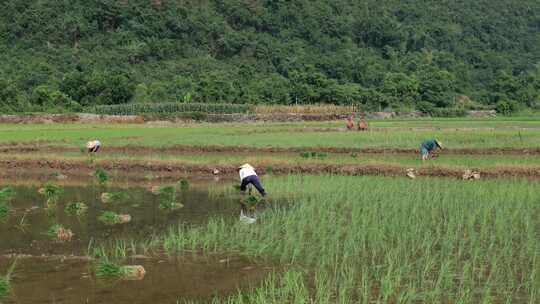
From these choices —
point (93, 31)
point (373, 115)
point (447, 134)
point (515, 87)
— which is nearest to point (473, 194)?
point (447, 134)

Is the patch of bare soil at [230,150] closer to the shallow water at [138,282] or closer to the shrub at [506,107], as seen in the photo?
the shallow water at [138,282]

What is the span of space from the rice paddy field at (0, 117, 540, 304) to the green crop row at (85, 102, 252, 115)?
2276 cm

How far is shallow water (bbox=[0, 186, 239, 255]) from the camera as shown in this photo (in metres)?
7.76

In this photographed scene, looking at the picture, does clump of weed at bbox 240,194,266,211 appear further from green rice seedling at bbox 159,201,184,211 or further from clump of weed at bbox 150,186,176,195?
clump of weed at bbox 150,186,176,195

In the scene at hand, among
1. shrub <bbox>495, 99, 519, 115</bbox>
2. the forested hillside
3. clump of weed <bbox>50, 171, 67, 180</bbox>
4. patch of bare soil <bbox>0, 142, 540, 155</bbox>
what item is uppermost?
the forested hillside

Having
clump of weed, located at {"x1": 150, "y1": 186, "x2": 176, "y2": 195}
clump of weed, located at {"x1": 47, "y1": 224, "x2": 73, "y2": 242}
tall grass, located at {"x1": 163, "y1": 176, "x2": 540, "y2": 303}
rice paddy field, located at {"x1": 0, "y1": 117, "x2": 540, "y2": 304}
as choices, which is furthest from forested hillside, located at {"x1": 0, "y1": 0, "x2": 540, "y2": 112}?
tall grass, located at {"x1": 163, "y1": 176, "x2": 540, "y2": 303}

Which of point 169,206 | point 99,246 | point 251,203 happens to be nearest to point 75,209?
point 169,206

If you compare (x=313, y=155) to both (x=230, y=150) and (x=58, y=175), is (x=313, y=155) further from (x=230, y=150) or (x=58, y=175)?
(x=58, y=175)

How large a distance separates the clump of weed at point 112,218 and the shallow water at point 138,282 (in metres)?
2.07

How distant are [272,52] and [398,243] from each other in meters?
60.6

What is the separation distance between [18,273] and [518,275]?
5109mm

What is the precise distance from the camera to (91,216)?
964cm

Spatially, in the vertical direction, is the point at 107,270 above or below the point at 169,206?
above

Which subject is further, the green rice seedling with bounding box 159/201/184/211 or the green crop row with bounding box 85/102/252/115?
the green crop row with bounding box 85/102/252/115
